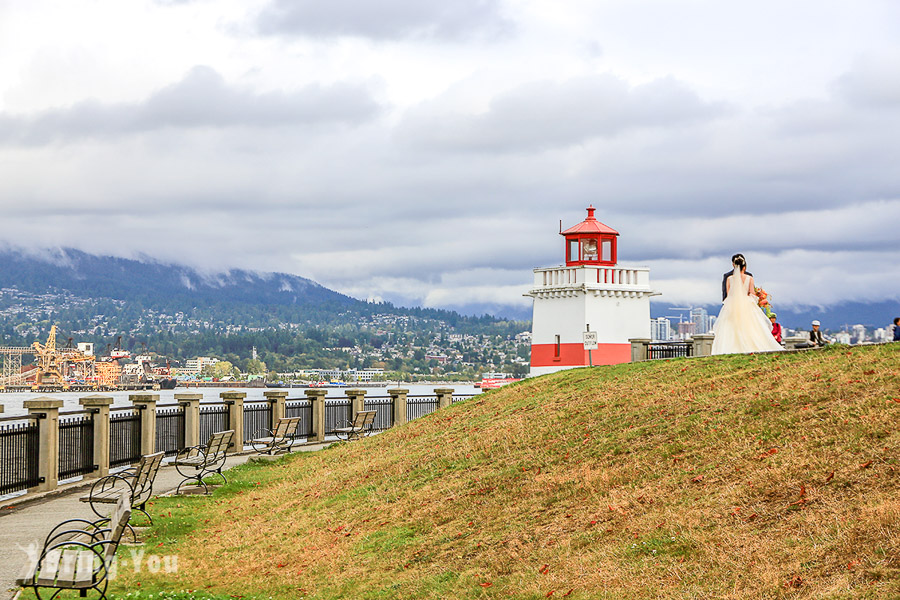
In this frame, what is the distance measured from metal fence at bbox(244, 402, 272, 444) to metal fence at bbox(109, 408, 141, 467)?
5.61 meters

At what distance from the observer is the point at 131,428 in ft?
72.9

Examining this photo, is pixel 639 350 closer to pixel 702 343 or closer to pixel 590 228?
pixel 702 343

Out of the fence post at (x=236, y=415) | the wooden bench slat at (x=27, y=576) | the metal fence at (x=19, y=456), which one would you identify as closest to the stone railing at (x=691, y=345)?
the fence post at (x=236, y=415)

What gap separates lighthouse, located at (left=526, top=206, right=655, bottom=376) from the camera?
4775 cm

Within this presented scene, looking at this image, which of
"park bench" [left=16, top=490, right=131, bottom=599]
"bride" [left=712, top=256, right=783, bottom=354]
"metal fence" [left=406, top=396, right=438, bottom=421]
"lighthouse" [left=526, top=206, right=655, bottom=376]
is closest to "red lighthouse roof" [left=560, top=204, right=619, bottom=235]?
"lighthouse" [left=526, top=206, right=655, bottom=376]

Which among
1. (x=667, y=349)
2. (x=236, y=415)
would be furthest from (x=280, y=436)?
(x=667, y=349)

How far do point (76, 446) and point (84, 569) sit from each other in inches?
426

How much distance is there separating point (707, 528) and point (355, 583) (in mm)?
3893

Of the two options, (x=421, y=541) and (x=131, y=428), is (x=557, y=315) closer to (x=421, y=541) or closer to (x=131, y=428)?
(x=131, y=428)

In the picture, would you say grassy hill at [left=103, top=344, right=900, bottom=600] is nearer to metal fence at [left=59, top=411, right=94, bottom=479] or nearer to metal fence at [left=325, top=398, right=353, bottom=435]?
metal fence at [left=59, top=411, right=94, bottom=479]

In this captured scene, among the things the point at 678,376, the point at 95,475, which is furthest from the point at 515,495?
the point at 95,475

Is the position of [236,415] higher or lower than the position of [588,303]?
lower

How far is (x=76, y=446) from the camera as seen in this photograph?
19516 mm

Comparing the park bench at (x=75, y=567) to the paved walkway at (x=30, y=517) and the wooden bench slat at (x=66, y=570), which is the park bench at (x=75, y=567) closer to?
the wooden bench slat at (x=66, y=570)
